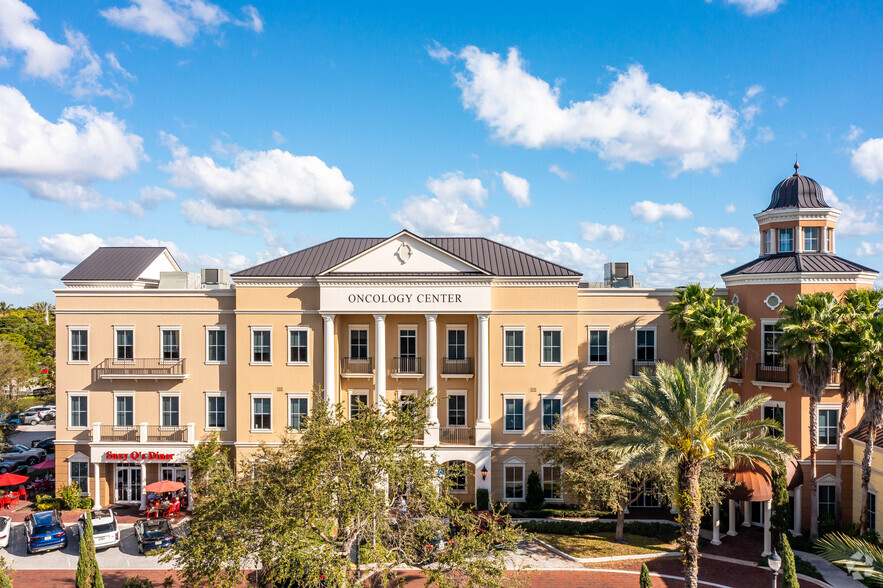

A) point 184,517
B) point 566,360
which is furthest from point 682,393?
point 184,517

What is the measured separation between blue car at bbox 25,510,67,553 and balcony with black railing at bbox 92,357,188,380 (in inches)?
312

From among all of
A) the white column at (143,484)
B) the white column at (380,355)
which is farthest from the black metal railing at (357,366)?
the white column at (143,484)

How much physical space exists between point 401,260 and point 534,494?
14.6 m

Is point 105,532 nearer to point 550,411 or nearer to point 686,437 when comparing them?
point 550,411

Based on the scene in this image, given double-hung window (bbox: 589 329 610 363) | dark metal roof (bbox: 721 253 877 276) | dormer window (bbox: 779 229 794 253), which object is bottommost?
double-hung window (bbox: 589 329 610 363)

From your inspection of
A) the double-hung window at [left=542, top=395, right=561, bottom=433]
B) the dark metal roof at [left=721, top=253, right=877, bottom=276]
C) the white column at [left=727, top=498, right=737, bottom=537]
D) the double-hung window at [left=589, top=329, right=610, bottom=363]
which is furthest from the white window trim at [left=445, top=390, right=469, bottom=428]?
the dark metal roof at [left=721, top=253, right=877, bottom=276]

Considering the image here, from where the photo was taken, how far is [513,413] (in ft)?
103

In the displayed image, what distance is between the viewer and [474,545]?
50.0 ft

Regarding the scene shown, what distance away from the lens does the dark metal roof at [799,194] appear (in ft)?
96.8

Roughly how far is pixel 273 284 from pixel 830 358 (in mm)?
27783

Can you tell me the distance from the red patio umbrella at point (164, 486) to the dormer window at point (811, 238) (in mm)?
35834

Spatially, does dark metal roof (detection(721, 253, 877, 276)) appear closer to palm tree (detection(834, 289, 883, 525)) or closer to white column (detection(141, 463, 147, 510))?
palm tree (detection(834, 289, 883, 525))

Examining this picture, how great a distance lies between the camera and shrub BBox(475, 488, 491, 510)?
29.8 m

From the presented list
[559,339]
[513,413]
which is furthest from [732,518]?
[559,339]
